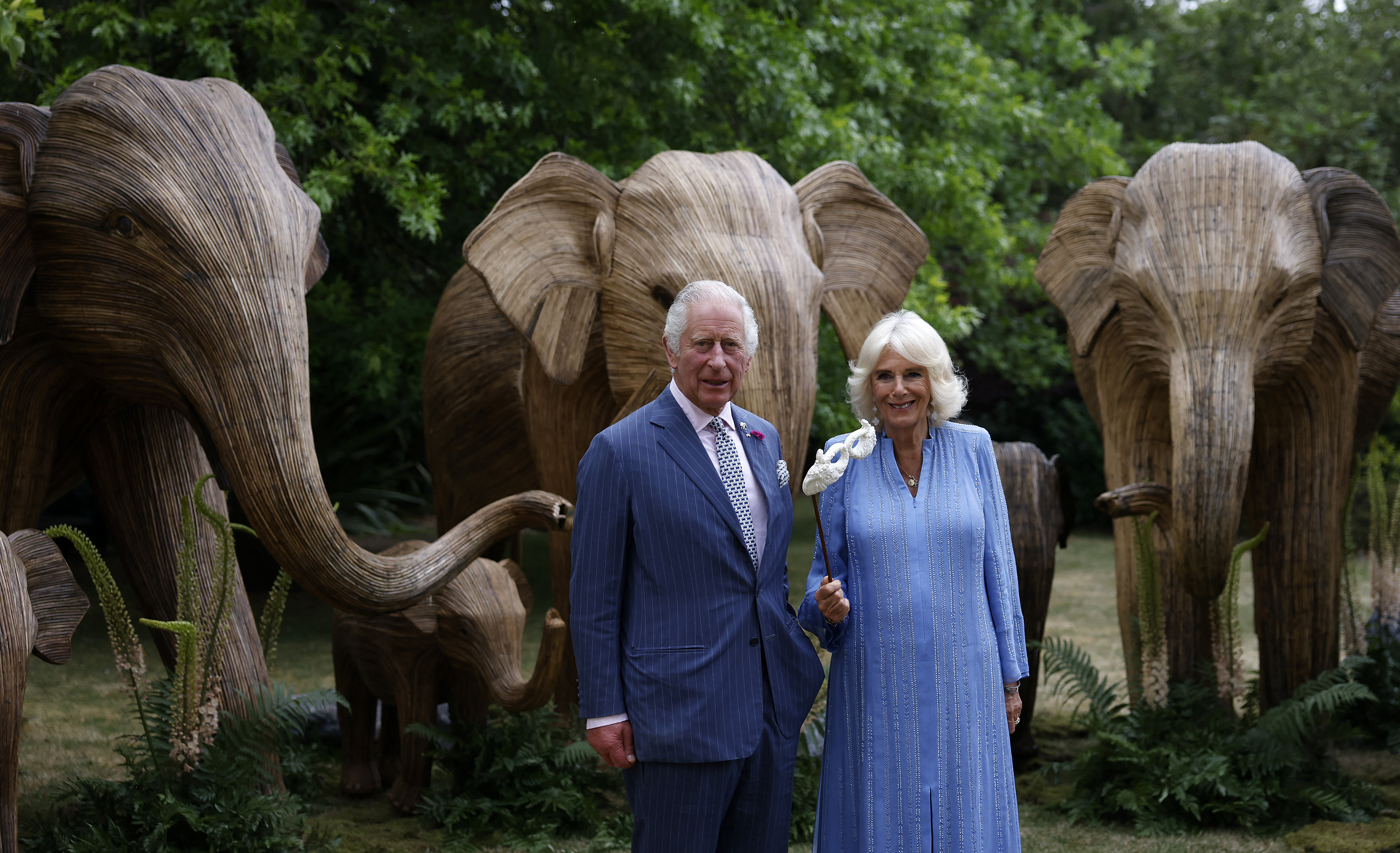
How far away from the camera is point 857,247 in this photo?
491 cm

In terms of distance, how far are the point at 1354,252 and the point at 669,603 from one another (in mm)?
3409

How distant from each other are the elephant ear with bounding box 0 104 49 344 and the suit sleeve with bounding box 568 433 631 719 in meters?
1.76

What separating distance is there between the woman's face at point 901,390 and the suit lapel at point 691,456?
1.55 ft

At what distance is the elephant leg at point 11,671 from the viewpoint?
303 cm

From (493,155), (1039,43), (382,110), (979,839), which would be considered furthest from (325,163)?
(1039,43)

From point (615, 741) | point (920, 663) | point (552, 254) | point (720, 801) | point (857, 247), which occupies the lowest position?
point (720, 801)

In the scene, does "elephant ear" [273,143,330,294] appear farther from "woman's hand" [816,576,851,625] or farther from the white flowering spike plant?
"woman's hand" [816,576,851,625]

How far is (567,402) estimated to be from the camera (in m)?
4.82

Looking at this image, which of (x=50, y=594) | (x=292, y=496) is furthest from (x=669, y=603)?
(x=50, y=594)

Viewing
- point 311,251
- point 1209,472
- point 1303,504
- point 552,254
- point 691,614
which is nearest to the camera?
point 691,614

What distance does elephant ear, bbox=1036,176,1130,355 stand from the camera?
511 centimetres

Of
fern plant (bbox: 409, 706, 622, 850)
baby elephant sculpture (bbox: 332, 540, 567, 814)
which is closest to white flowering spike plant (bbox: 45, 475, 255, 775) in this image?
baby elephant sculpture (bbox: 332, 540, 567, 814)

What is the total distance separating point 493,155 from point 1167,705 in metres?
5.22

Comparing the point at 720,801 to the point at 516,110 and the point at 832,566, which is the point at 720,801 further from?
the point at 516,110
